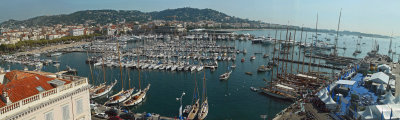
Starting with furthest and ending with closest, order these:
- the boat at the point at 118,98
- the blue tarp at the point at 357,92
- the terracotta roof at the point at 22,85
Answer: the boat at the point at 118,98 < the blue tarp at the point at 357,92 < the terracotta roof at the point at 22,85

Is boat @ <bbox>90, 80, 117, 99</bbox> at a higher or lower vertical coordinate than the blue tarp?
lower

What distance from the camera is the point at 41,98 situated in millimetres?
11086

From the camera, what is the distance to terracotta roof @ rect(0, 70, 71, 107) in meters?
10.7

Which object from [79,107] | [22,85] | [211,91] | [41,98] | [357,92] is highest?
[22,85]

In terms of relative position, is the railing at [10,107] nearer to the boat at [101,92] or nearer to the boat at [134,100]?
the boat at [134,100]

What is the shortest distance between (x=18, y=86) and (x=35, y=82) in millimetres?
868

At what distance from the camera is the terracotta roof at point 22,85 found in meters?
10.7

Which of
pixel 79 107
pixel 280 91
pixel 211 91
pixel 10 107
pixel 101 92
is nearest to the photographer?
pixel 10 107

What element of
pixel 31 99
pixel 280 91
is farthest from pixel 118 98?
pixel 280 91

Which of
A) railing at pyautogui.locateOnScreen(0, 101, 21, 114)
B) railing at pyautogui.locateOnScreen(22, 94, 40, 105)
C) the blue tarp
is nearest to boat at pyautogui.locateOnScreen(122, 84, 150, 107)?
railing at pyautogui.locateOnScreen(22, 94, 40, 105)

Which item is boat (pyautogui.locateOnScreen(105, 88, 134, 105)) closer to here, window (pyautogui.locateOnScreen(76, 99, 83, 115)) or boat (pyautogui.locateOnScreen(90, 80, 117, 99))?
boat (pyautogui.locateOnScreen(90, 80, 117, 99))

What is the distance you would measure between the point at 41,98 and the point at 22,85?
1.43m

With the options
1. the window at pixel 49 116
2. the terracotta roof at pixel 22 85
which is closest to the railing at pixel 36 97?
the terracotta roof at pixel 22 85

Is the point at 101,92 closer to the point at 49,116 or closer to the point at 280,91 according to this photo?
the point at 49,116
